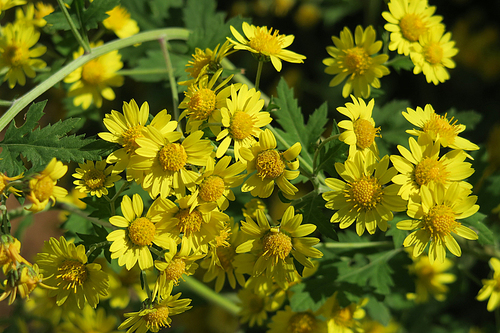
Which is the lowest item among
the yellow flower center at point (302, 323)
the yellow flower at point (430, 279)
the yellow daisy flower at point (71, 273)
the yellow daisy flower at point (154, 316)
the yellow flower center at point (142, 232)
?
the yellow flower at point (430, 279)

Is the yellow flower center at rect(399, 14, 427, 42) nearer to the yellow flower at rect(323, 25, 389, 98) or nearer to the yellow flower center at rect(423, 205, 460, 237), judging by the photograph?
the yellow flower at rect(323, 25, 389, 98)

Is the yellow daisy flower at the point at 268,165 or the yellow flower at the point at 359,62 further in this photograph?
the yellow flower at the point at 359,62

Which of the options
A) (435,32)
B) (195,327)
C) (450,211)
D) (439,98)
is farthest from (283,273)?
(439,98)

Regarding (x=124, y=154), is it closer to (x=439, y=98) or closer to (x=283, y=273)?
(x=283, y=273)

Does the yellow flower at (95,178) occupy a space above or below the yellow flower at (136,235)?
above

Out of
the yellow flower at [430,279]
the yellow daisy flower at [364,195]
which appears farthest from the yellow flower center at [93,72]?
the yellow flower at [430,279]

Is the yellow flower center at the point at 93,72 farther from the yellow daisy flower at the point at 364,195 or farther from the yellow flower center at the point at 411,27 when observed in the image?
the yellow flower center at the point at 411,27

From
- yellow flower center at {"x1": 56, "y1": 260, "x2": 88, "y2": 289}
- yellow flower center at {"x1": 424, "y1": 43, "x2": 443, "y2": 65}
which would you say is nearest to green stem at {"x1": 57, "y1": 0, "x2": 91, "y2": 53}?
yellow flower center at {"x1": 56, "y1": 260, "x2": 88, "y2": 289}
